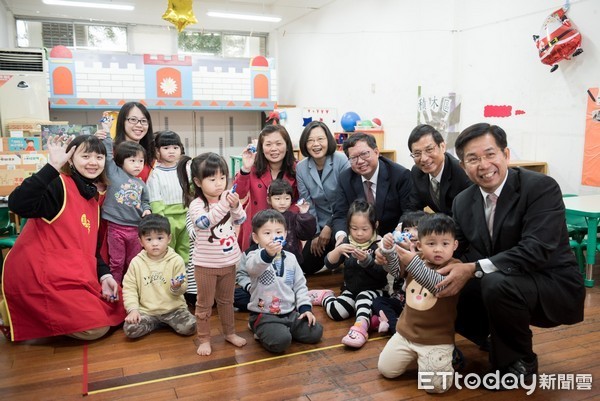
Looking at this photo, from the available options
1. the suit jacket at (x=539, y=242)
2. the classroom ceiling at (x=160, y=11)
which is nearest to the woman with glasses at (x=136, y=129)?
the suit jacket at (x=539, y=242)

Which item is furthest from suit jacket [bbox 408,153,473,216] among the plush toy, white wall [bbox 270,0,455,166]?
white wall [bbox 270,0,455,166]

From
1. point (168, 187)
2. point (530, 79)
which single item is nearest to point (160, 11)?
point (530, 79)

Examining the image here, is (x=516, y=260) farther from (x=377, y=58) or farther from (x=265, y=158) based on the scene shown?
(x=377, y=58)

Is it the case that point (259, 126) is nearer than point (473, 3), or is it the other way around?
point (473, 3)

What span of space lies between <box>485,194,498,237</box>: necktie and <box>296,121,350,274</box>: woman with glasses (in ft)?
4.68

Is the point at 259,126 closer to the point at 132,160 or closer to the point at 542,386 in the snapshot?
the point at 132,160

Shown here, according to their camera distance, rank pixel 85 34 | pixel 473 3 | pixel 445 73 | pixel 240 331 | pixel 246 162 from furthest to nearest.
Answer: pixel 85 34, pixel 445 73, pixel 473 3, pixel 246 162, pixel 240 331

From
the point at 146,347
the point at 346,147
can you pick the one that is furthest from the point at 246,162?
the point at 146,347

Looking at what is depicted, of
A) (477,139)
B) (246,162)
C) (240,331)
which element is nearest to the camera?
(477,139)

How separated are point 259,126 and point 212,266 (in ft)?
26.3

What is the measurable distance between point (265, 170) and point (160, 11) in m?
7.13

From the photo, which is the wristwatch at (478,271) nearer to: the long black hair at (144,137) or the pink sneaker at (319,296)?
the pink sneaker at (319,296)

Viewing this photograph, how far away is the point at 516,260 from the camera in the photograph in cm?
199

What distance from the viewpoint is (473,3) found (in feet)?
17.6
